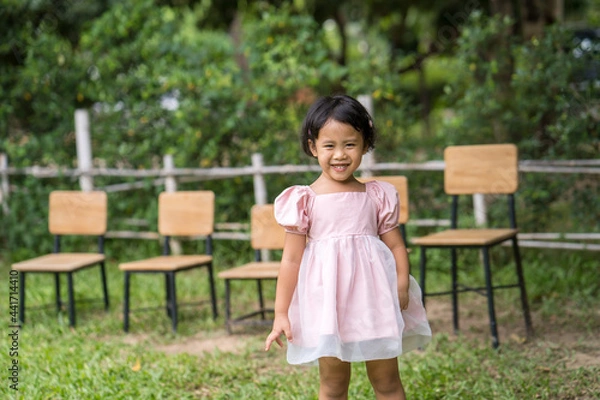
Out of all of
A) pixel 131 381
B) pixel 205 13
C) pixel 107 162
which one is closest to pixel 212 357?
pixel 131 381

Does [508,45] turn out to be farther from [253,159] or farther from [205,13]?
[205,13]

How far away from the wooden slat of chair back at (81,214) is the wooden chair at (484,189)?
8.21 feet

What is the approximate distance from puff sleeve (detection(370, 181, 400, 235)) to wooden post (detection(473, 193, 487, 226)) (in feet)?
11.6

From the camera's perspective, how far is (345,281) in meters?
2.60

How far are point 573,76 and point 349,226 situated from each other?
150 inches

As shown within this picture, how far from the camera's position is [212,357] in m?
4.48

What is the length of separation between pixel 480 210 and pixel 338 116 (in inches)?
149

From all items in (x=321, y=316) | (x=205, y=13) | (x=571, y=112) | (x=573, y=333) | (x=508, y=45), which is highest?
(x=205, y=13)

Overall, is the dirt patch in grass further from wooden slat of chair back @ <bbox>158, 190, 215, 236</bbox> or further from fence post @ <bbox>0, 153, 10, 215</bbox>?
fence post @ <bbox>0, 153, 10, 215</bbox>

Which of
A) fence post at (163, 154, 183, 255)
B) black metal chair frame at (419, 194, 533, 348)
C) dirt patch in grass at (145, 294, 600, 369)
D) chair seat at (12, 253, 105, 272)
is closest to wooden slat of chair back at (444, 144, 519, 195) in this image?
black metal chair frame at (419, 194, 533, 348)

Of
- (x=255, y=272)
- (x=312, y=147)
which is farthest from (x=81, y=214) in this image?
(x=312, y=147)

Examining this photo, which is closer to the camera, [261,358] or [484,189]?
[261,358]

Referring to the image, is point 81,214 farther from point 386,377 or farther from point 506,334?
A: point 386,377

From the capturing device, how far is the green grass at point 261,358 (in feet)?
12.4
